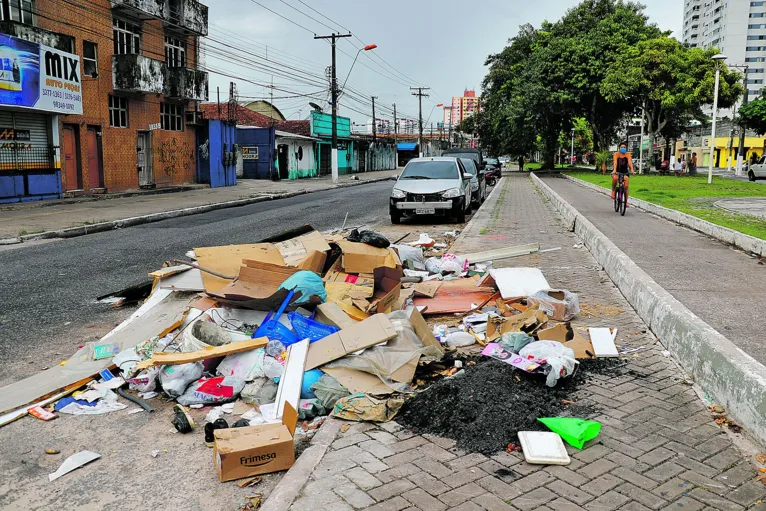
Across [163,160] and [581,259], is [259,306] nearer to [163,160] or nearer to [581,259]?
[581,259]

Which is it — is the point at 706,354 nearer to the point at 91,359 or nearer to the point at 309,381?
the point at 309,381

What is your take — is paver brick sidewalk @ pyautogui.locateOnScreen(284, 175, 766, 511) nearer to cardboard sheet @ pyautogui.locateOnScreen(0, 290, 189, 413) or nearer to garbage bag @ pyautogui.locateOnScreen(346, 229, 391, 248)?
cardboard sheet @ pyautogui.locateOnScreen(0, 290, 189, 413)

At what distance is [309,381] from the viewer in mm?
4297

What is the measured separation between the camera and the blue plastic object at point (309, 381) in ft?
13.8

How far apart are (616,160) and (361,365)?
521 inches

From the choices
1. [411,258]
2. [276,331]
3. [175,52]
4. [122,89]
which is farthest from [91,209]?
[276,331]

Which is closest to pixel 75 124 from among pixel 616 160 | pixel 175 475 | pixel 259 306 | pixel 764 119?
pixel 616 160

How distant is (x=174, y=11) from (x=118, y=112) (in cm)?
623

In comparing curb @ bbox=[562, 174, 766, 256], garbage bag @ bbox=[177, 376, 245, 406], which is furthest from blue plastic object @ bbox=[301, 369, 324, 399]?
curb @ bbox=[562, 174, 766, 256]

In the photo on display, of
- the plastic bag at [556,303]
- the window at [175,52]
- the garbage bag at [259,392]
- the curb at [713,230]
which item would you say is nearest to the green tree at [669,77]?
the curb at [713,230]

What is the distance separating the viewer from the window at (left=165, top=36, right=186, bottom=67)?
96.2 feet

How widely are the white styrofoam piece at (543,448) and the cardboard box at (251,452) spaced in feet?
4.21

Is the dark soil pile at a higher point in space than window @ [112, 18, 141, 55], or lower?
lower

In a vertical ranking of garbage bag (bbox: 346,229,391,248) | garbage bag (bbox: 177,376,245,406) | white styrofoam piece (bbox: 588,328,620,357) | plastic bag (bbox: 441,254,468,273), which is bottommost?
garbage bag (bbox: 177,376,245,406)
